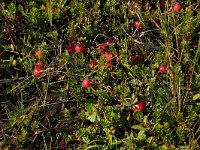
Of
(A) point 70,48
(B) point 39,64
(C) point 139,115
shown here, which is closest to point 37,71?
(B) point 39,64

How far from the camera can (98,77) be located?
383cm

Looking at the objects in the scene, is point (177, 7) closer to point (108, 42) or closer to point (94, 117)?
point (108, 42)

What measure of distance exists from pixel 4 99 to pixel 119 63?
104cm

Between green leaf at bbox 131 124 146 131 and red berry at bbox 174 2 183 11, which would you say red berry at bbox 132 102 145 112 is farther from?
red berry at bbox 174 2 183 11

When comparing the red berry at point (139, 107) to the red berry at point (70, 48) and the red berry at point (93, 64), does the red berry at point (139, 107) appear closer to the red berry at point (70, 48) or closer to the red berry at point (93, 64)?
the red berry at point (93, 64)

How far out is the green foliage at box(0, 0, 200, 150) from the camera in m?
3.50

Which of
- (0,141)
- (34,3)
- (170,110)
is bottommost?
(0,141)

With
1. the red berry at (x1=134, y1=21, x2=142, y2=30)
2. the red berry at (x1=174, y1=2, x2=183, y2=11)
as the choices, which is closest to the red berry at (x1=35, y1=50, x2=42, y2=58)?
the red berry at (x1=134, y1=21, x2=142, y2=30)

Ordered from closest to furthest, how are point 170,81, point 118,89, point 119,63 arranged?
point 170,81 < point 118,89 < point 119,63

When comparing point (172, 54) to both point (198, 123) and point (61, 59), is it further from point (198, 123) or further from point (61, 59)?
point (61, 59)

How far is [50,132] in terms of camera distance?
11.9 ft

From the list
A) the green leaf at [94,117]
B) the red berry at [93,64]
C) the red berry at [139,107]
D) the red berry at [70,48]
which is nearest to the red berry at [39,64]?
the red berry at [70,48]

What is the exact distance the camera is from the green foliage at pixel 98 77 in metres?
3.50

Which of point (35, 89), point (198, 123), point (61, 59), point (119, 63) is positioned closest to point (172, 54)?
point (119, 63)
